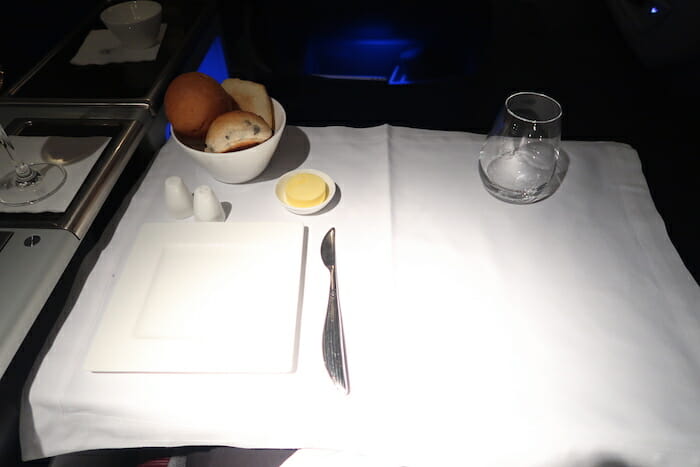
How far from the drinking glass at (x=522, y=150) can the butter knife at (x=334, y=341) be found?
0.26 metres

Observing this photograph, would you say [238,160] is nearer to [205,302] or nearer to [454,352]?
[205,302]

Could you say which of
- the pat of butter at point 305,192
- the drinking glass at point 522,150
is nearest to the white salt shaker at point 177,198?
the pat of butter at point 305,192

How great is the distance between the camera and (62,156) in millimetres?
621

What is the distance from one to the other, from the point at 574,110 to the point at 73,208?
1467mm

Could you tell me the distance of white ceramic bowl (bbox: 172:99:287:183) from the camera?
0.55 m

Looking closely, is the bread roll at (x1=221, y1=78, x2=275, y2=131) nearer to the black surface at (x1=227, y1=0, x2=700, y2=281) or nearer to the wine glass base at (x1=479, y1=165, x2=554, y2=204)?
the wine glass base at (x1=479, y1=165, x2=554, y2=204)

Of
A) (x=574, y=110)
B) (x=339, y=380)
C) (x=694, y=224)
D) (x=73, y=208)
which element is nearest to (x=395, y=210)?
(x=339, y=380)

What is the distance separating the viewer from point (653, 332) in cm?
46

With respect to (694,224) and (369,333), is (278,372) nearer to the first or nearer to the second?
(369,333)

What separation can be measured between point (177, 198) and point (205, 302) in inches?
6.1

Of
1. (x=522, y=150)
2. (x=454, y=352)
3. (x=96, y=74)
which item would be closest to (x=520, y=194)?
(x=522, y=150)

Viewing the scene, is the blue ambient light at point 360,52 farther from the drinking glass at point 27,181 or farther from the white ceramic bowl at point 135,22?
the drinking glass at point 27,181

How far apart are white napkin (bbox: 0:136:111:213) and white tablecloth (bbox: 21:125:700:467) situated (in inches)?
3.2

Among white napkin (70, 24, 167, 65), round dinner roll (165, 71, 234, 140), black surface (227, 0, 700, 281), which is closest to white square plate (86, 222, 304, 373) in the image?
round dinner roll (165, 71, 234, 140)
